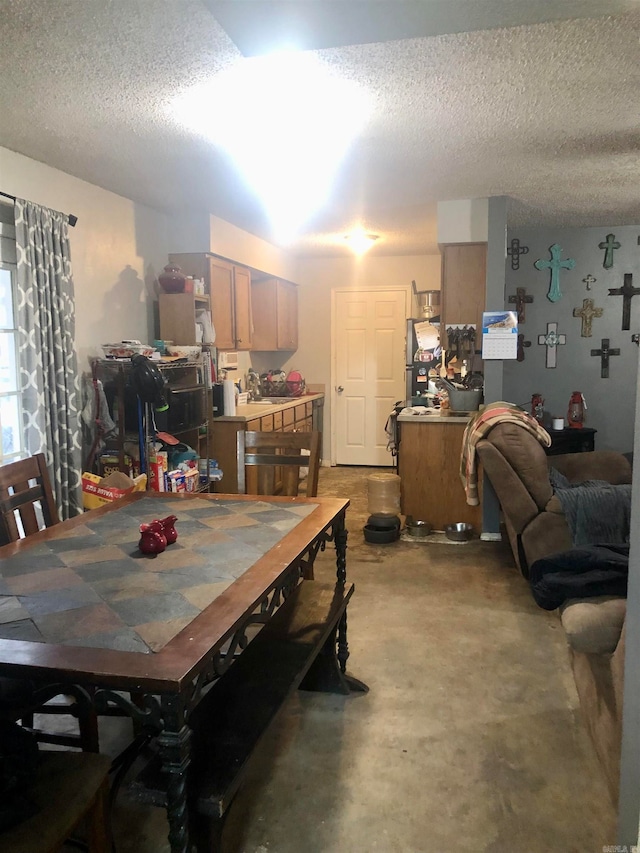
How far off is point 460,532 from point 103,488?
2.48 metres

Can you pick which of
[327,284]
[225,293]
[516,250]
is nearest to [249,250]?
[225,293]

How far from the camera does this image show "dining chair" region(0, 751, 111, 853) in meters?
1.20

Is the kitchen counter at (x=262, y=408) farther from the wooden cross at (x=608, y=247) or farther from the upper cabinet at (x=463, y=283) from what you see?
the wooden cross at (x=608, y=247)

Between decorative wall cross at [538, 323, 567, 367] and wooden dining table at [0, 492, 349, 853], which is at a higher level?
decorative wall cross at [538, 323, 567, 367]

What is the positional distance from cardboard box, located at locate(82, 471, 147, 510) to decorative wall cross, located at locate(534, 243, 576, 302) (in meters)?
4.11

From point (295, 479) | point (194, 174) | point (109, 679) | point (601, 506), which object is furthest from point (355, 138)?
point (109, 679)

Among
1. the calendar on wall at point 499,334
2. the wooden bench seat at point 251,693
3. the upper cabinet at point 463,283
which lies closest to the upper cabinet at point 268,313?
the upper cabinet at point 463,283

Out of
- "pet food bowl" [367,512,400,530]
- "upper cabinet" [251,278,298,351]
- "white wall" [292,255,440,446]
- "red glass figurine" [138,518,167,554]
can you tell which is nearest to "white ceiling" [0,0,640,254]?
"red glass figurine" [138,518,167,554]

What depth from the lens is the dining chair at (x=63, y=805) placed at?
120 centimetres

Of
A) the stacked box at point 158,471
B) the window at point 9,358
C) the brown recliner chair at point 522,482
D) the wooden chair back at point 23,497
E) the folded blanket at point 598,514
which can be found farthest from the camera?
the stacked box at point 158,471

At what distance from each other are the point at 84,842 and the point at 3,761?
0.64 meters

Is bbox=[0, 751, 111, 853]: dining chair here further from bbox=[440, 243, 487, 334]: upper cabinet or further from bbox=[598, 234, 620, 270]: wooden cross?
bbox=[598, 234, 620, 270]: wooden cross

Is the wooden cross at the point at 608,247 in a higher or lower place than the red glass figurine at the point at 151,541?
higher

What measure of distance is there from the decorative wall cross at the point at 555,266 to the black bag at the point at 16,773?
5.49 metres
